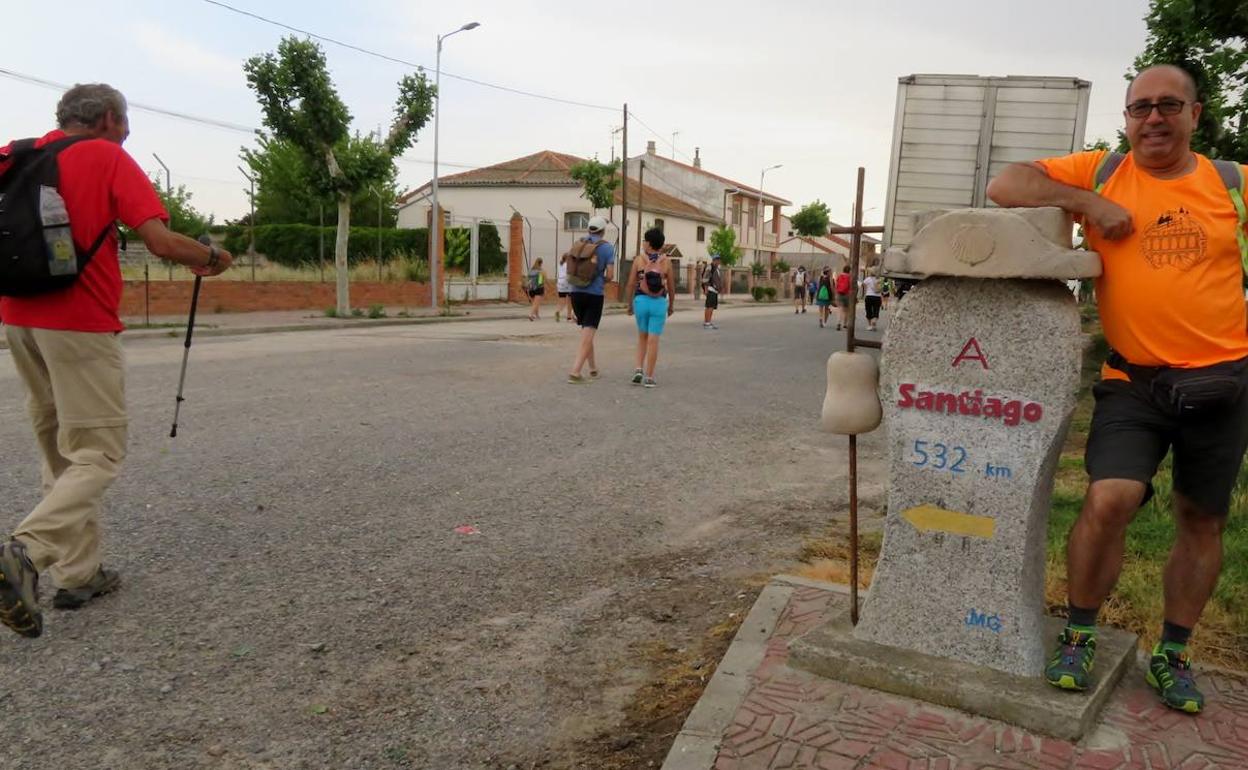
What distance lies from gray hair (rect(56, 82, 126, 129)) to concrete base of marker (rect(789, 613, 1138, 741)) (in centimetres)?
299

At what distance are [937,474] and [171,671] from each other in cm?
246

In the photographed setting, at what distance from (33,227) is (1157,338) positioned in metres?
3.46

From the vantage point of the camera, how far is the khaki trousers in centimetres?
330

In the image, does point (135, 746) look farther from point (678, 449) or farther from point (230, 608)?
point (678, 449)

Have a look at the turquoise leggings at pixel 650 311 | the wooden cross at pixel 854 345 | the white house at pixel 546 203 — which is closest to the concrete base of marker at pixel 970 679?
the wooden cross at pixel 854 345

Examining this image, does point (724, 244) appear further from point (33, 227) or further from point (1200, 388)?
point (1200, 388)

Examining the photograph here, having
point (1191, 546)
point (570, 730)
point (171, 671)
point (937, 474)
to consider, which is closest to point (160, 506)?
point (171, 671)

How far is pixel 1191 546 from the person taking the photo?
113 inches

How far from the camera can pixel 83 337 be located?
11.1ft

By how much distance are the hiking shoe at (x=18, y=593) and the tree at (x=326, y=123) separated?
18193 millimetres

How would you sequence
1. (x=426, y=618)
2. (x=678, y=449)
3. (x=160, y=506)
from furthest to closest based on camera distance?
(x=678, y=449)
(x=160, y=506)
(x=426, y=618)

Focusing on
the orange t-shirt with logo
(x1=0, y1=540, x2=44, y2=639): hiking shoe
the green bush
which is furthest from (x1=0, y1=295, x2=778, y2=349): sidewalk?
the orange t-shirt with logo

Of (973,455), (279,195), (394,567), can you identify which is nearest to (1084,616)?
(973,455)

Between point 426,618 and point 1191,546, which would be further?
point 426,618
